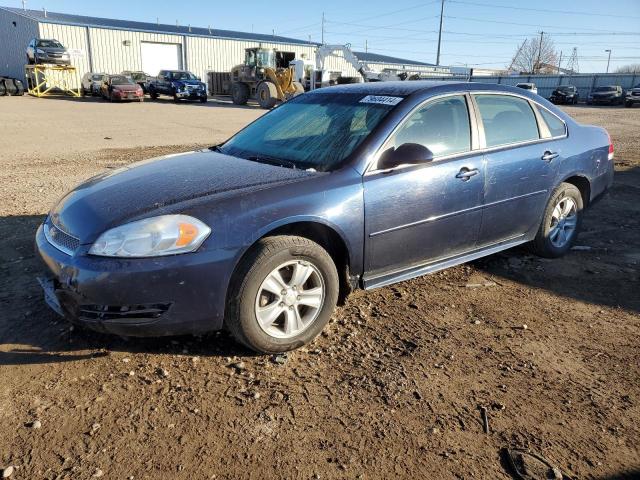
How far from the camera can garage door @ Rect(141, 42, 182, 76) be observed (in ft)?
147

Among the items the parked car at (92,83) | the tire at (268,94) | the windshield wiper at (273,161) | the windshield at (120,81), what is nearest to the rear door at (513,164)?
the windshield wiper at (273,161)

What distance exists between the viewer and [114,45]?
138ft

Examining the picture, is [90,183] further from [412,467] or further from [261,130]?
[412,467]

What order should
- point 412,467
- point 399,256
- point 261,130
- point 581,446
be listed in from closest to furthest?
point 412,467
point 581,446
point 399,256
point 261,130

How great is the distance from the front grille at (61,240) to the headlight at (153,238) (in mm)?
192

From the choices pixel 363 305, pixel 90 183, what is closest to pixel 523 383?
pixel 363 305

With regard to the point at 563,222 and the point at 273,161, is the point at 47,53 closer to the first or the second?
the point at 273,161

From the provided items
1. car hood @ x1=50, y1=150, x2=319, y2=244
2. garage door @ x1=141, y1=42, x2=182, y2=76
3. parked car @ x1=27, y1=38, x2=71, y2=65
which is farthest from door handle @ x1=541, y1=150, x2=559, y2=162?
garage door @ x1=141, y1=42, x2=182, y2=76

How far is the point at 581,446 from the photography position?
2.37m

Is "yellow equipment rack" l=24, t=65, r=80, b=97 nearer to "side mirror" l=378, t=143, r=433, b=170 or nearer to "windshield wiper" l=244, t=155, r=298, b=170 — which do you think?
"windshield wiper" l=244, t=155, r=298, b=170

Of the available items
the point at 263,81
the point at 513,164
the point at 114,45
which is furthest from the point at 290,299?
the point at 114,45

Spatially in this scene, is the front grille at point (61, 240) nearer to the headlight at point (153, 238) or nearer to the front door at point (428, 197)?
the headlight at point (153, 238)

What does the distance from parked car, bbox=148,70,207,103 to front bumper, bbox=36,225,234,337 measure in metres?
31.5

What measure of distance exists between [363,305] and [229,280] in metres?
1.31
